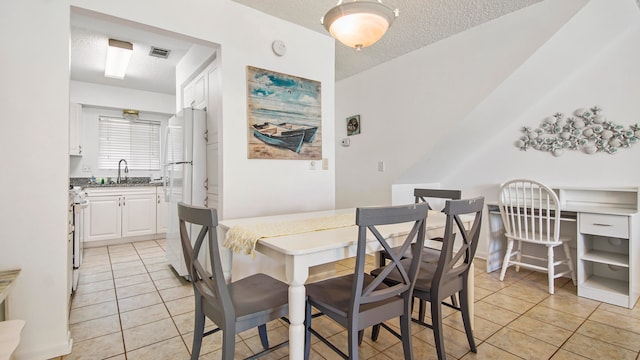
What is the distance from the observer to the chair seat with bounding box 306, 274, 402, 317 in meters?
1.39

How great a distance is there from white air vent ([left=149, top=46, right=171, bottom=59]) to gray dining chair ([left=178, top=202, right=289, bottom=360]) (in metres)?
2.68

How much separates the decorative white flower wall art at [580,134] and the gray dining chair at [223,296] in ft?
9.84

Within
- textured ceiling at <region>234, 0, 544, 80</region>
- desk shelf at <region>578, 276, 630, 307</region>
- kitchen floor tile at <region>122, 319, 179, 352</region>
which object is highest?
textured ceiling at <region>234, 0, 544, 80</region>

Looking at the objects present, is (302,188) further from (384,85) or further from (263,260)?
(384,85)

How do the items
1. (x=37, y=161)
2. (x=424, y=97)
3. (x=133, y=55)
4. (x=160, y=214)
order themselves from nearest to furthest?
(x=37, y=161) < (x=424, y=97) < (x=133, y=55) < (x=160, y=214)

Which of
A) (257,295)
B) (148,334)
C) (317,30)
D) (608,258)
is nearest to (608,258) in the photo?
(608,258)

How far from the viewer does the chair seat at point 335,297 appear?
4.55 feet

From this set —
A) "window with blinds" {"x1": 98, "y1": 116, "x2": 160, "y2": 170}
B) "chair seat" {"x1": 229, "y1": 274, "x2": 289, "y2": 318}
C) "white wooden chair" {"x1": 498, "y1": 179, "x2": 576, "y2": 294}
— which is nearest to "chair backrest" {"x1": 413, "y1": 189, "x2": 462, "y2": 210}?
"white wooden chair" {"x1": 498, "y1": 179, "x2": 576, "y2": 294}

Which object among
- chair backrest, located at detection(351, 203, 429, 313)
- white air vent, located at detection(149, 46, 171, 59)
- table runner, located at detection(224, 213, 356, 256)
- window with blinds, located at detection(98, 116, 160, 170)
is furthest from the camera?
window with blinds, located at detection(98, 116, 160, 170)

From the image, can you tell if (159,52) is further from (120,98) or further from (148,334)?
(148,334)

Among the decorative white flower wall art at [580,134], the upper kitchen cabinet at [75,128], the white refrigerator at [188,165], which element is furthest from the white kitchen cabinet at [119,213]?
the decorative white flower wall art at [580,134]

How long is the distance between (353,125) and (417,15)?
173 cm

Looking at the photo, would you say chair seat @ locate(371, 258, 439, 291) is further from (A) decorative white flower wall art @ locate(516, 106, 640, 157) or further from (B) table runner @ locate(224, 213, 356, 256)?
(A) decorative white flower wall art @ locate(516, 106, 640, 157)

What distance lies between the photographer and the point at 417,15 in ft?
8.80
